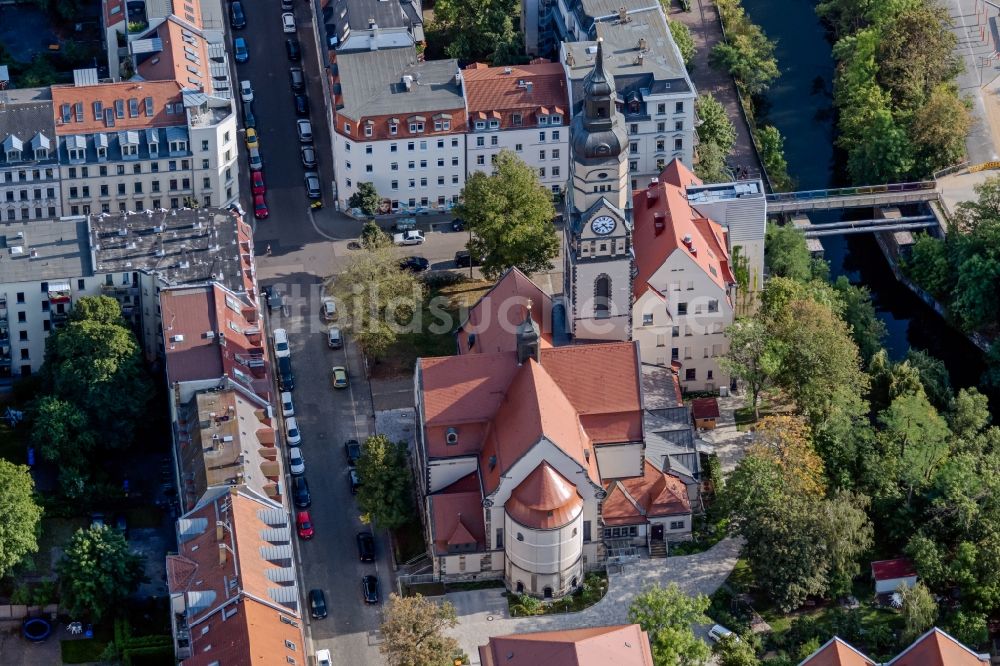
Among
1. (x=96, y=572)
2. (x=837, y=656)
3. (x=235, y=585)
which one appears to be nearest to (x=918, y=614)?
(x=837, y=656)

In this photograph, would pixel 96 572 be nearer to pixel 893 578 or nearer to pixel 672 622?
pixel 672 622

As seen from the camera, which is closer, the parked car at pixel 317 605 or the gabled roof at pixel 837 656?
the gabled roof at pixel 837 656

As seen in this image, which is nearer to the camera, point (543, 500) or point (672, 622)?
point (672, 622)

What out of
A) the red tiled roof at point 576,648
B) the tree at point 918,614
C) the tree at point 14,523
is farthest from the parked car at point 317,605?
the tree at point 918,614

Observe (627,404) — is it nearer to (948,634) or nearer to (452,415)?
(452,415)

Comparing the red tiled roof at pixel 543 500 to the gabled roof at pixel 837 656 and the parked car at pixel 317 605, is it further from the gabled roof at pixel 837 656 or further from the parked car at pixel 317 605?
the gabled roof at pixel 837 656

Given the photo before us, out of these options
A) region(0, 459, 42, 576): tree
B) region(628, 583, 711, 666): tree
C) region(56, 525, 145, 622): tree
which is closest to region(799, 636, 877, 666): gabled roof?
region(628, 583, 711, 666): tree
